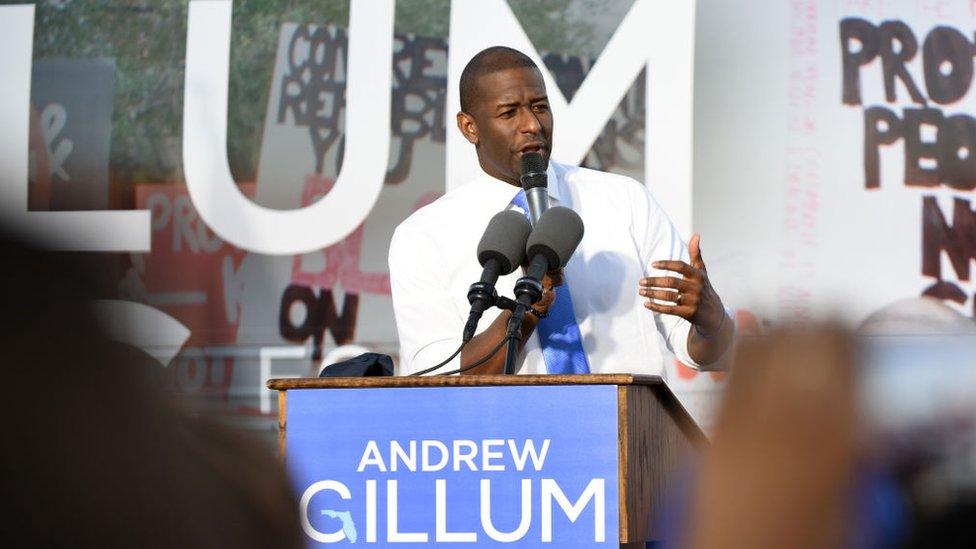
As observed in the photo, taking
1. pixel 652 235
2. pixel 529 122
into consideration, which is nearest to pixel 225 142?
pixel 529 122

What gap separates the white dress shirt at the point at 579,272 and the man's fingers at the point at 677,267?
382mm

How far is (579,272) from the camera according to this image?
11.0ft

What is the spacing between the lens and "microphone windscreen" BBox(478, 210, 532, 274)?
2.73 m

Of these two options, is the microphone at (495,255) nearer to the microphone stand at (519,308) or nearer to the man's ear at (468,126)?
the microphone stand at (519,308)

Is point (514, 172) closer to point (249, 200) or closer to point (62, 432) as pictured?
point (249, 200)

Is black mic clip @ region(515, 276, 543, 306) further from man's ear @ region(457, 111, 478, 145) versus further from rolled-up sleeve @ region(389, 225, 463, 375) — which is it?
man's ear @ region(457, 111, 478, 145)

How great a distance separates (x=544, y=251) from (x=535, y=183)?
0.45 meters

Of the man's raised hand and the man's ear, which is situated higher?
the man's ear

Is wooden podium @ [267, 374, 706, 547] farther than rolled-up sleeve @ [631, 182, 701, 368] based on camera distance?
No

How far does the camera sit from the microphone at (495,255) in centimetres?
262

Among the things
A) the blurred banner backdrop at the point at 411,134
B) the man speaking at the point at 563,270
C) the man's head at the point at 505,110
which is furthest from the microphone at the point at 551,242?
the blurred banner backdrop at the point at 411,134

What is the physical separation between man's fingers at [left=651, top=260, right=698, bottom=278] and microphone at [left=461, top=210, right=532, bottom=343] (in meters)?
0.28

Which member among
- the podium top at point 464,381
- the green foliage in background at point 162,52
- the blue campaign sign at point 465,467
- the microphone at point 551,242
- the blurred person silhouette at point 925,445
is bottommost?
the blue campaign sign at point 465,467

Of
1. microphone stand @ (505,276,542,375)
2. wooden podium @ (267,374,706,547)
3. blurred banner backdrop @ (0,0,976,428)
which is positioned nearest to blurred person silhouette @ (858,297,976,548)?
wooden podium @ (267,374,706,547)
